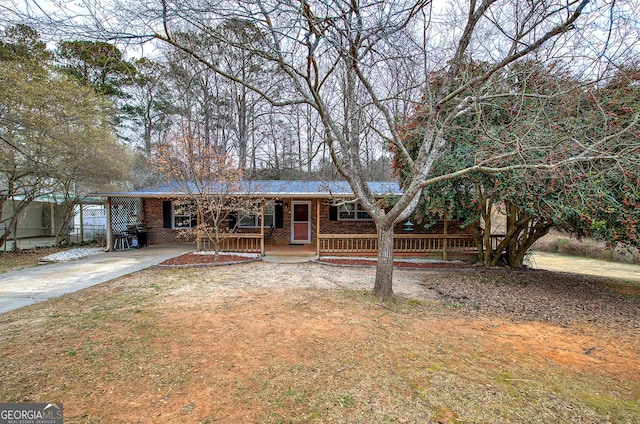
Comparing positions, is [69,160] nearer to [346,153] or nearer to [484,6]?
[346,153]

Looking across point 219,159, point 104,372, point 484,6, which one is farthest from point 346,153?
point 219,159

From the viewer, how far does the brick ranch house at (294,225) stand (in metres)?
10.1

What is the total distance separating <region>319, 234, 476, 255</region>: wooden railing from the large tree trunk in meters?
4.71

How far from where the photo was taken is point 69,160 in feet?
31.4

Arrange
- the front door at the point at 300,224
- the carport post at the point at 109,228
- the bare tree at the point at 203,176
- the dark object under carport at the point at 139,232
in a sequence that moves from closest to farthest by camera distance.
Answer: the bare tree at the point at 203,176
the carport post at the point at 109,228
the dark object under carport at the point at 139,232
the front door at the point at 300,224

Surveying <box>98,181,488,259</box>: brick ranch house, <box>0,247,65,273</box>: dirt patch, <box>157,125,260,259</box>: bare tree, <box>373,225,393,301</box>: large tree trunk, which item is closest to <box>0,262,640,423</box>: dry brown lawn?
<box>373,225,393,301</box>: large tree trunk

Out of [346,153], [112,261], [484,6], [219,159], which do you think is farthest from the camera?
[219,159]

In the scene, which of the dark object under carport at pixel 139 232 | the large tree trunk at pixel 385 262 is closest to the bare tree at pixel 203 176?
the dark object under carport at pixel 139 232

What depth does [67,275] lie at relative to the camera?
22.9 ft

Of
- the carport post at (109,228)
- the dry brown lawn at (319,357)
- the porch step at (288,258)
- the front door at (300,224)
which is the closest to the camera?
the dry brown lawn at (319,357)

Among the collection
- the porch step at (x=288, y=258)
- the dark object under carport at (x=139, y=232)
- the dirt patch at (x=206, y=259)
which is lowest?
the porch step at (x=288, y=258)

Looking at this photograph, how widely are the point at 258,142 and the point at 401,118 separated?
43.4 feet

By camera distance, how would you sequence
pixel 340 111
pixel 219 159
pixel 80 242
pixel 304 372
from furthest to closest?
pixel 80 242, pixel 219 159, pixel 340 111, pixel 304 372

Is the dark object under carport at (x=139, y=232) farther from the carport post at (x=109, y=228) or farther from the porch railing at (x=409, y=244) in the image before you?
the porch railing at (x=409, y=244)
